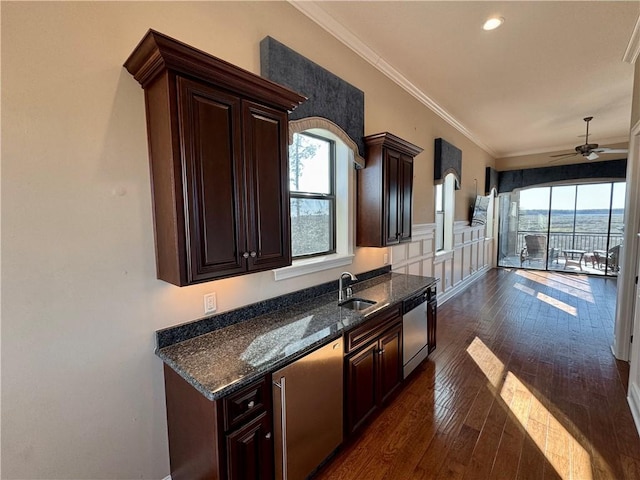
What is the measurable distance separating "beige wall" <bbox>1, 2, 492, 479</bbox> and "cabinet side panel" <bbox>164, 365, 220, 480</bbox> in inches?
3.7

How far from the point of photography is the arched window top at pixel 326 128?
6.77 ft

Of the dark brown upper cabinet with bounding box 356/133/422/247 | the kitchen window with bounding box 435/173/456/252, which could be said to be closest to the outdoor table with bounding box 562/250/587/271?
the kitchen window with bounding box 435/173/456/252

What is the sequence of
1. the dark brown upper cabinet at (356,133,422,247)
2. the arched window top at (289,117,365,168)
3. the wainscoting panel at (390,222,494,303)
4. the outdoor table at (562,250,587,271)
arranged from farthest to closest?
the outdoor table at (562,250,587,271) < the wainscoting panel at (390,222,494,303) < the dark brown upper cabinet at (356,133,422,247) < the arched window top at (289,117,365,168)

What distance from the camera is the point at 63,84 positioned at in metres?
1.23

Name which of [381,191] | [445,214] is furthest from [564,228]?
[381,191]

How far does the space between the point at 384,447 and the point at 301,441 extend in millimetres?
732

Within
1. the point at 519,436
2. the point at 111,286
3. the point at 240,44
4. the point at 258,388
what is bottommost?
the point at 519,436

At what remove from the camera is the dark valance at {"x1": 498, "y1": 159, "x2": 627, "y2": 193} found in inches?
255

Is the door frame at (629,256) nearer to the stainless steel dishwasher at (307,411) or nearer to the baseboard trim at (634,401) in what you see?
the baseboard trim at (634,401)

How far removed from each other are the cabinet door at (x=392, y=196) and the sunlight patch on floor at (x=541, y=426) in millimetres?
1623

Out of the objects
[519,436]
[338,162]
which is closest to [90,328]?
[338,162]

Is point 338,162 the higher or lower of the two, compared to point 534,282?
higher

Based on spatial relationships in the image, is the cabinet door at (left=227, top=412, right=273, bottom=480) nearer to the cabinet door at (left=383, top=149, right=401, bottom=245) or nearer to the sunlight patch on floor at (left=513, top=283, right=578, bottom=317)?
the cabinet door at (left=383, top=149, right=401, bottom=245)

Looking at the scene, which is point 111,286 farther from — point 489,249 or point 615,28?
point 489,249
